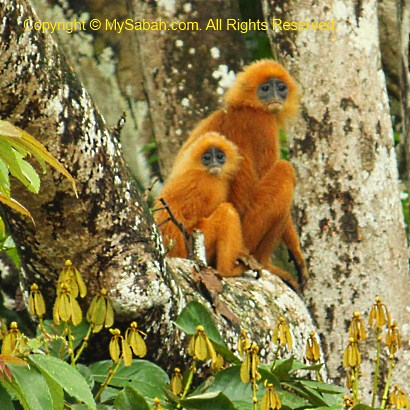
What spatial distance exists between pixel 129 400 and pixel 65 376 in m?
0.31

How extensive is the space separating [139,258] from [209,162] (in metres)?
2.68

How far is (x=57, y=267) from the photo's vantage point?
3016mm

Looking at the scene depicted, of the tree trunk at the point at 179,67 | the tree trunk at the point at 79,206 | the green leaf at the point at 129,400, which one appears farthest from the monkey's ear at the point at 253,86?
the green leaf at the point at 129,400

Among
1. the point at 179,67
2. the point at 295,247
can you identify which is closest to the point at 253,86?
the point at 179,67

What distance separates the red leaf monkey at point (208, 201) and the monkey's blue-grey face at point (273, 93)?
0.76 m

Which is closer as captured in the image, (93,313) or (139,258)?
(93,313)

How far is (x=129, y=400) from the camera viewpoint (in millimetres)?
2422

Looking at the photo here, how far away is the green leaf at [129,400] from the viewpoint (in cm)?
241

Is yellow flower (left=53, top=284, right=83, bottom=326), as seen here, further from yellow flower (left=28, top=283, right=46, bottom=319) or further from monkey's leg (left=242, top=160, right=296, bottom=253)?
monkey's leg (left=242, top=160, right=296, bottom=253)

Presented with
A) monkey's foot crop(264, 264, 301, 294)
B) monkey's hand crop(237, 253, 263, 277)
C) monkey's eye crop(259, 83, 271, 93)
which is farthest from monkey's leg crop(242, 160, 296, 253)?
monkey's eye crop(259, 83, 271, 93)

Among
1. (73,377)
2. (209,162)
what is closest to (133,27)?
(209,162)

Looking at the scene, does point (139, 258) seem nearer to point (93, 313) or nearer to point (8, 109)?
point (93, 313)

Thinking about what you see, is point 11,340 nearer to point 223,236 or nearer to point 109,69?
point 223,236

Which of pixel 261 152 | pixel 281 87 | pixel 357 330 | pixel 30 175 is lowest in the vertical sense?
pixel 357 330
